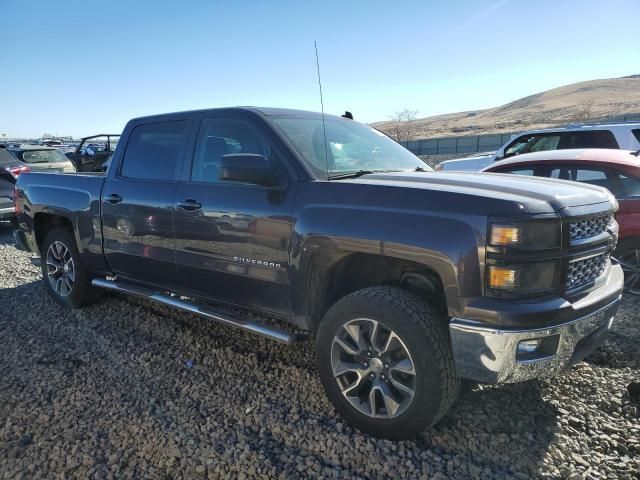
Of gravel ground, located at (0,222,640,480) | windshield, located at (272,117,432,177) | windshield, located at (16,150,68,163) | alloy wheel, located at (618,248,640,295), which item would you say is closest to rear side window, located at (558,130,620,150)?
alloy wheel, located at (618,248,640,295)

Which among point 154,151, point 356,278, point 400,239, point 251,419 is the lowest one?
→ point 251,419

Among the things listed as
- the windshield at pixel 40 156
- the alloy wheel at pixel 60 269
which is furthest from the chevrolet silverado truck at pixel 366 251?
the windshield at pixel 40 156

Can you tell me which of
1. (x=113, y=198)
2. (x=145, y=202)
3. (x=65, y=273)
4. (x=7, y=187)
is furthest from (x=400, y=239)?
(x=7, y=187)

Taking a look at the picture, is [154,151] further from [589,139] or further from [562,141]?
[589,139]

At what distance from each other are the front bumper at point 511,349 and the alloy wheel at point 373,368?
308 millimetres

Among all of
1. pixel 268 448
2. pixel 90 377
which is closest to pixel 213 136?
pixel 90 377

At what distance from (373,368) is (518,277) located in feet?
3.16

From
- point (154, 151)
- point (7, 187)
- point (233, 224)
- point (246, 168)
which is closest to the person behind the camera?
point (246, 168)

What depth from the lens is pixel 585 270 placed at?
2.68 m

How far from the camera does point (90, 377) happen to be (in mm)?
3537

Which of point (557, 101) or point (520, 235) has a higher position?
point (557, 101)

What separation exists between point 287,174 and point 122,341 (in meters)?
2.26

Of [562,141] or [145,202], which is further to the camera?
[562,141]

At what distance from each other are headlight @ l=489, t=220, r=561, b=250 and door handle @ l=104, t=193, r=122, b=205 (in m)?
3.17
